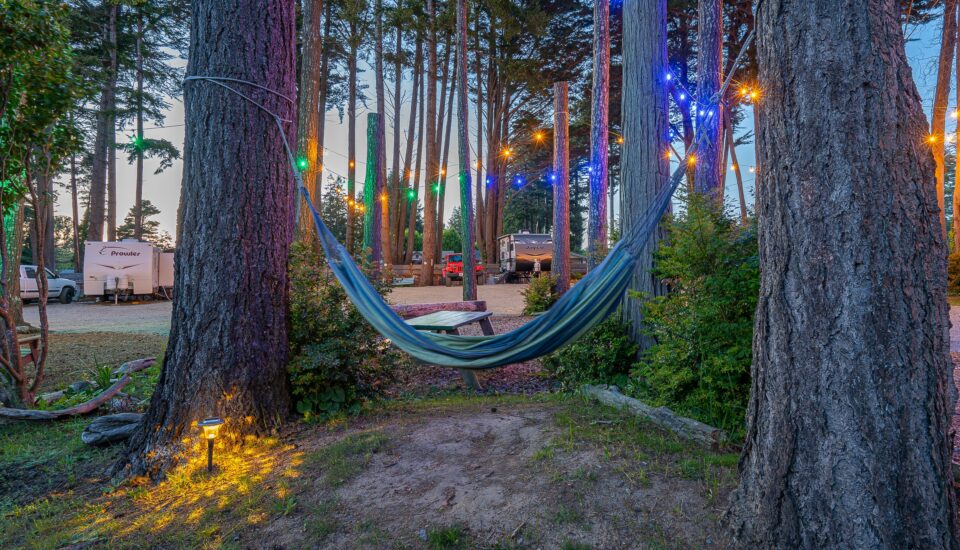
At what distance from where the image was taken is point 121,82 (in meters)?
14.1

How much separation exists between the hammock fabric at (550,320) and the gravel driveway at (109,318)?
566cm

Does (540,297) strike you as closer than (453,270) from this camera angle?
Yes

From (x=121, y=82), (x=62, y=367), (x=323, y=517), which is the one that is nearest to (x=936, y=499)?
(x=323, y=517)

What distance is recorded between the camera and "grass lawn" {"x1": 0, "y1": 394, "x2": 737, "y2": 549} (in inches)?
55.7

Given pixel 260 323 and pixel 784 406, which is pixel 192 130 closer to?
pixel 260 323

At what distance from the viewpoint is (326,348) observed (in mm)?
2363

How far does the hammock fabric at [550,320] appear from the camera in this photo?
2.16 m

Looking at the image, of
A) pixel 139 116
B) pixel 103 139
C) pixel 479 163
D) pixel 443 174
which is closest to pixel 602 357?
pixel 479 163

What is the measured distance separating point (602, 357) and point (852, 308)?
2.02 metres

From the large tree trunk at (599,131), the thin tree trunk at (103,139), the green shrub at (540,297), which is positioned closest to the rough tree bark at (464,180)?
the green shrub at (540,297)

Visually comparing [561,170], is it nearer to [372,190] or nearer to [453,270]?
[372,190]

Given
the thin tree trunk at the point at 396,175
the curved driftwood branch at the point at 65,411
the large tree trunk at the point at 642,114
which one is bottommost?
the curved driftwood branch at the point at 65,411

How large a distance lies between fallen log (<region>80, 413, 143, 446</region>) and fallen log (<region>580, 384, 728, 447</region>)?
2395mm

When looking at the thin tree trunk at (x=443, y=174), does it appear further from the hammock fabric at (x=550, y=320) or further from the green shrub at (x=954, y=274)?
the hammock fabric at (x=550, y=320)
